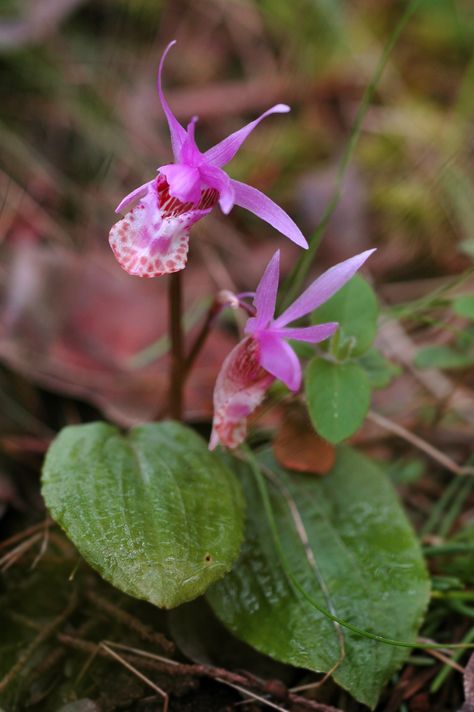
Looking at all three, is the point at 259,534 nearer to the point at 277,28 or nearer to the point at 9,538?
the point at 9,538

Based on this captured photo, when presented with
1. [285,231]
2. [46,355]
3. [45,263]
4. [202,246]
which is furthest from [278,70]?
[285,231]

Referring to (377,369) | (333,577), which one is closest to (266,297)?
(377,369)

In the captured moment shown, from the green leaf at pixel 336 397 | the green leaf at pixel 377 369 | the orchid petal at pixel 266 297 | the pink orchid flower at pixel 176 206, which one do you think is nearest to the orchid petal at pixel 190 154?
the pink orchid flower at pixel 176 206

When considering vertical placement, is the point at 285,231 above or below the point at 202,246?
above

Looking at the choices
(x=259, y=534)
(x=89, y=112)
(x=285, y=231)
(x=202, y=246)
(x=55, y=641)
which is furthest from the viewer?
(x=89, y=112)

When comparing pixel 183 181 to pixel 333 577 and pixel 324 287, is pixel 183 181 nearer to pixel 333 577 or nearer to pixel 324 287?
pixel 324 287
